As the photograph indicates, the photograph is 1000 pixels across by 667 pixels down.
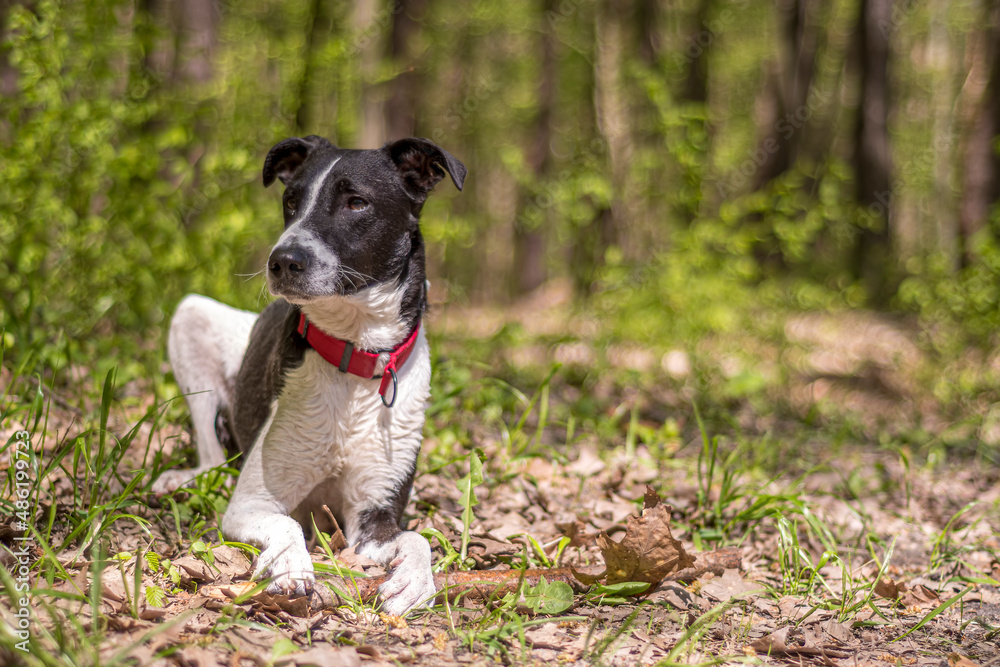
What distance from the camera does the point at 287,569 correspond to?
8.20 feet

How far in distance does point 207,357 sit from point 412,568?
1.88 meters

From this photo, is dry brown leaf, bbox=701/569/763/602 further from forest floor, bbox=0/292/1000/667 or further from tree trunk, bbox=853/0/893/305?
tree trunk, bbox=853/0/893/305

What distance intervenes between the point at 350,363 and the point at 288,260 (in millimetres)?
510

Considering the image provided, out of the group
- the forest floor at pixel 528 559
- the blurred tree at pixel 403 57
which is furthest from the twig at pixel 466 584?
the blurred tree at pixel 403 57

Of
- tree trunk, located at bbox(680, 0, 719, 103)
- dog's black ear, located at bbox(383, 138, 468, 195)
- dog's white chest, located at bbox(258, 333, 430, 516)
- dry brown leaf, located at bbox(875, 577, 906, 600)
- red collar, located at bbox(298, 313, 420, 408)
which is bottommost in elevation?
dry brown leaf, located at bbox(875, 577, 906, 600)

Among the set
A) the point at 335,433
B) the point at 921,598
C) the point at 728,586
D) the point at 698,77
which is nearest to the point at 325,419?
the point at 335,433

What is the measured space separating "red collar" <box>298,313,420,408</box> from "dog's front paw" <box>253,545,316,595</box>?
0.67 metres

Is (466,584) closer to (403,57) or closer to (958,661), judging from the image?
(958,661)

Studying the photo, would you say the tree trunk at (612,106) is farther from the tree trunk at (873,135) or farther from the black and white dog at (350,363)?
the tree trunk at (873,135)

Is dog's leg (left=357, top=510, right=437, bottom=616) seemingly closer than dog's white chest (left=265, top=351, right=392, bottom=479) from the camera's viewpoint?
Yes

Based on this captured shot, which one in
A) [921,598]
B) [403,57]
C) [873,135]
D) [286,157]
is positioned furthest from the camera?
[873,135]

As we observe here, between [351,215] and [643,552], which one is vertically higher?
[351,215]

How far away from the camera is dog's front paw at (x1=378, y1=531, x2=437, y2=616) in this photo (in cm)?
253

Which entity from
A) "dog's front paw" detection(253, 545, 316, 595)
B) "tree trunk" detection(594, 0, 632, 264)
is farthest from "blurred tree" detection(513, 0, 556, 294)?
"dog's front paw" detection(253, 545, 316, 595)
